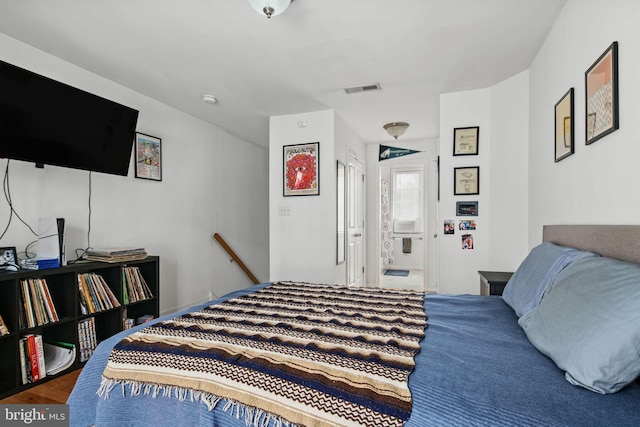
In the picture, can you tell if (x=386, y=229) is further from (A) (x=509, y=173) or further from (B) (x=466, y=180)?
(A) (x=509, y=173)

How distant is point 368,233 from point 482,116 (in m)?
2.85

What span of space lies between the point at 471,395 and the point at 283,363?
1.86ft

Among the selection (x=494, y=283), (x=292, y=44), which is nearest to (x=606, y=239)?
(x=494, y=283)

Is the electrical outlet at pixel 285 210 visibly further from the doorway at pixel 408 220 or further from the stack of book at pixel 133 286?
the doorway at pixel 408 220

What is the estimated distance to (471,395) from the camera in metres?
0.88

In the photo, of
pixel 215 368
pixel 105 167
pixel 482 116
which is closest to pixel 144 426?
pixel 215 368

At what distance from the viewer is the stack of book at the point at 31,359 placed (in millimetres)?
2109

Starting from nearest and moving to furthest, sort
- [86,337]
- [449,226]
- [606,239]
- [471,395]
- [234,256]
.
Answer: [471,395] → [606,239] → [86,337] → [449,226] → [234,256]

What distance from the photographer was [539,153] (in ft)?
→ 8.60

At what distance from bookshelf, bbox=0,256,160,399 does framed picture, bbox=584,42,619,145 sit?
3.39 meters

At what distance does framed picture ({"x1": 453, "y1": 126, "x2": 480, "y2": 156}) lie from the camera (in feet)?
10.8

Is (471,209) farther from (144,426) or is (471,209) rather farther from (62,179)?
(62,179)

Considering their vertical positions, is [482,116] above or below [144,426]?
above

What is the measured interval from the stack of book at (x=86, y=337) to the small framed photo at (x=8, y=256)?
63cm
